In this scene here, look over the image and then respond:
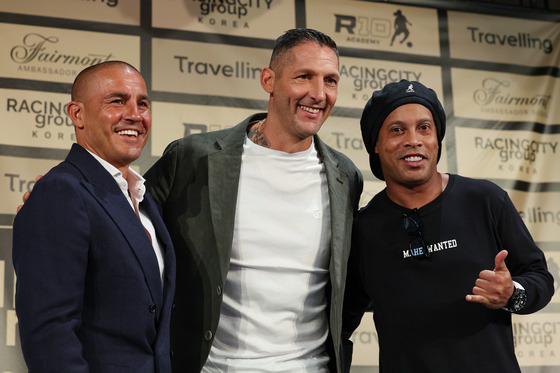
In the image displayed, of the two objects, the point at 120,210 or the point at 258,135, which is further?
the point at 258,135

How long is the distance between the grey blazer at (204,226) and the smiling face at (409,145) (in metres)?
0.23

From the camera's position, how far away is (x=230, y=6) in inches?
161

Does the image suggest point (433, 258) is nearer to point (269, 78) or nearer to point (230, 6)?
point (269, 78)

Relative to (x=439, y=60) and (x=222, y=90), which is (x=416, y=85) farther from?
(x=439, y=60)

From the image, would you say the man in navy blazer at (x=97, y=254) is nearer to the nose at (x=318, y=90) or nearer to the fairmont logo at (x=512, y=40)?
the nose at (x=318, y=90)

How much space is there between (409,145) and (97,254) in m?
→ 1.22

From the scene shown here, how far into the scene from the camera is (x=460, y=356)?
2.17m

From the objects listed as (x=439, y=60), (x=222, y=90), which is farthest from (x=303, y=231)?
(x=439, y=60)

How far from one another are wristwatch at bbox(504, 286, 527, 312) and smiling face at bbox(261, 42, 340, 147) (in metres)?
0.92

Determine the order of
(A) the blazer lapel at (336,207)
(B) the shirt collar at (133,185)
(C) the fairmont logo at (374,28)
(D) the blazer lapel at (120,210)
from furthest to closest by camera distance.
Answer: (C) the fairmont logo at (374,28), (A) the blazer lapel at (336,207), (B) the shirt collar at (133,185), (D) the blazer lapel at (120,210)

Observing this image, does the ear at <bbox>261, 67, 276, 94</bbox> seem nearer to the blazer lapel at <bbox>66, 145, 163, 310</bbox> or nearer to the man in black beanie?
the man in black beanie

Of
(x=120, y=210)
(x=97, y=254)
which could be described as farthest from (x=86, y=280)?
(x=120, y=210)

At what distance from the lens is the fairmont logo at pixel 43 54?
3666 millimetres

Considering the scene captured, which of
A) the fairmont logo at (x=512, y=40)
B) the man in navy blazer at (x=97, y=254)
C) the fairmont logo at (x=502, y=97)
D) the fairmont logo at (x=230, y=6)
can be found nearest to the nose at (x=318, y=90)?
the man in navy blazer at (x=97, y=254)
